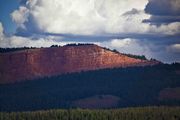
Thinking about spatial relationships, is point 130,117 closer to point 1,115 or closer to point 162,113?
point 162,113

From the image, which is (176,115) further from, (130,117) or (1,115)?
(1,115)

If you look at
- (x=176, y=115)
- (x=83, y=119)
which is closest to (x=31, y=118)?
(x=83, y=119)

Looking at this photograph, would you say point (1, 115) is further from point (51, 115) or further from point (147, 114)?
point (147, 114)

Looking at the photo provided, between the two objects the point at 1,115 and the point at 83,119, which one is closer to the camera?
the point at 83,119

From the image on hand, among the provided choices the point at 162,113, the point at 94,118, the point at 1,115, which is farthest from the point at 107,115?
the point at 1,115

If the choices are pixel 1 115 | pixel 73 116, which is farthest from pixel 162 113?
pixel 1 115

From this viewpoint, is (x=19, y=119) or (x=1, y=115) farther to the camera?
(x=1, y=115)
